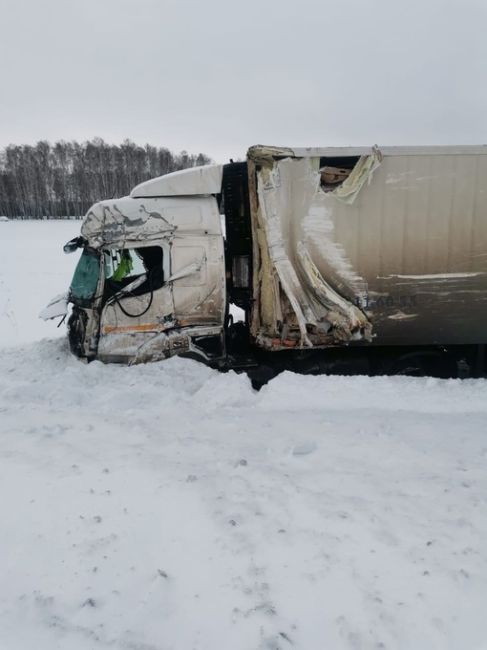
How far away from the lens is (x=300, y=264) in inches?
219

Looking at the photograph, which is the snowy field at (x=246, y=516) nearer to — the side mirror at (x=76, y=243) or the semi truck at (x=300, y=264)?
the semi truck at (x=300, y=264)

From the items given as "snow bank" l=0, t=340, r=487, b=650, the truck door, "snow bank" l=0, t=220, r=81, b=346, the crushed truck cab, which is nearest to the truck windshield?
the crushed truck cab

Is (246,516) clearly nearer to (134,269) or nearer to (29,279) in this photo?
(134,269)

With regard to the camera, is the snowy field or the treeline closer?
the snowy field

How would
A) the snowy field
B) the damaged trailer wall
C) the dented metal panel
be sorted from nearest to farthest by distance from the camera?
the snowy field
the damaged trailer wall
the dented metal panel

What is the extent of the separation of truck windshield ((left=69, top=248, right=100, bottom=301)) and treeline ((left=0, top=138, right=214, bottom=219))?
48882 mm

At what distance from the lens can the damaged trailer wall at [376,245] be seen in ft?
17.6

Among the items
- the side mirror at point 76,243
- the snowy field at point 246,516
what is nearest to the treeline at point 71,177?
the side mirror at point 76,243

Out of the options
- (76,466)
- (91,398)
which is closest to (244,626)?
(76,466)

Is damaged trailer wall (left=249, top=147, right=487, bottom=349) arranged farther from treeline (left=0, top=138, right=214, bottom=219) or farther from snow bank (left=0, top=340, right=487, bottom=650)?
treeline (left=0, top=138, right=214, bottom=219)

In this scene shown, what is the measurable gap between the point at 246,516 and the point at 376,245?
149 inches

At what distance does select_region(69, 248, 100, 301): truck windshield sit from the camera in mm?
5945

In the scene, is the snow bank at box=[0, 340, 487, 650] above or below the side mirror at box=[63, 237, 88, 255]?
below

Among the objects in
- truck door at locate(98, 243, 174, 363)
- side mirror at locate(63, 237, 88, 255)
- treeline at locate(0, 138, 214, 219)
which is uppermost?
treeline at locate(0, 138, 214, 219)
